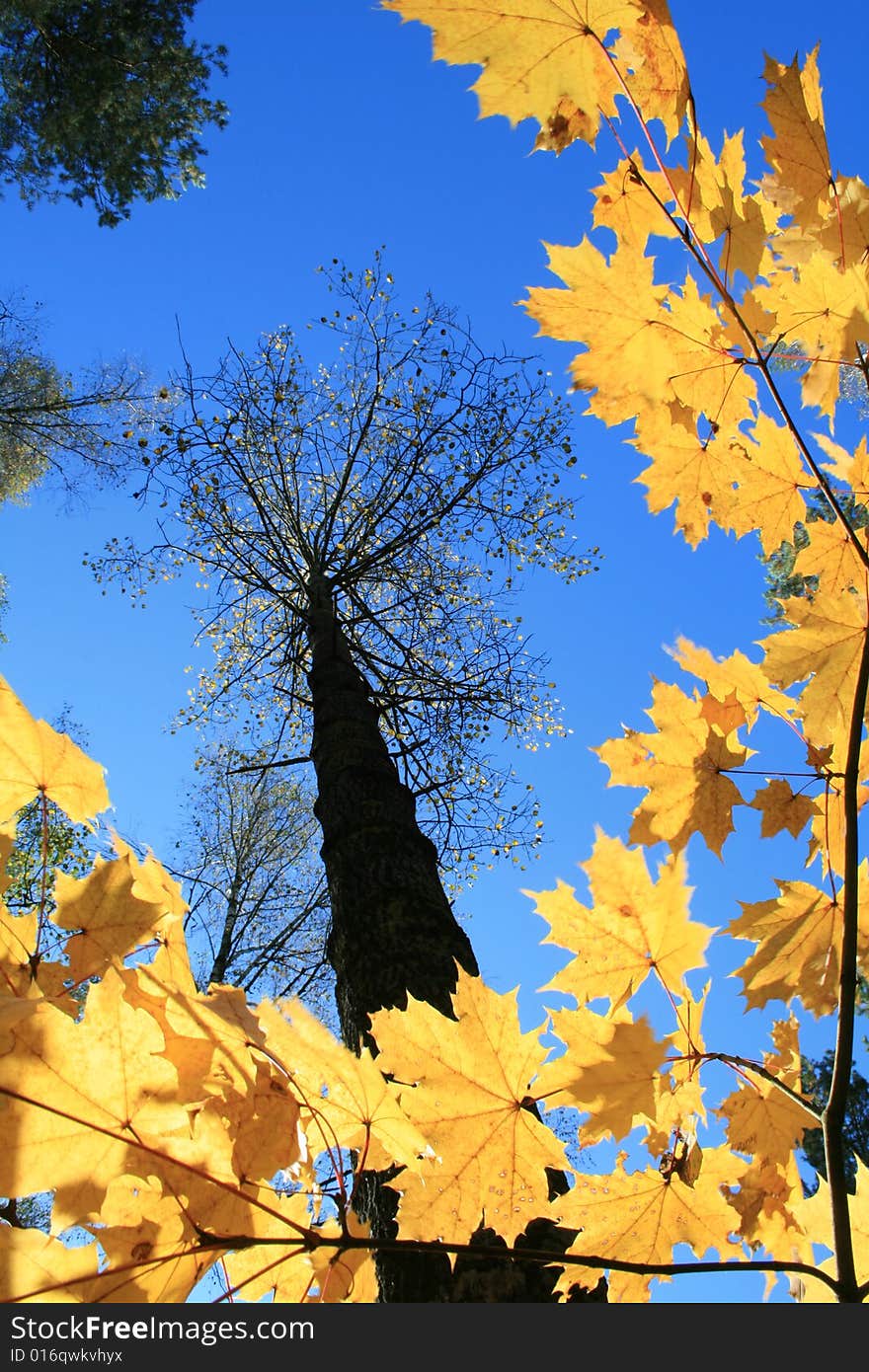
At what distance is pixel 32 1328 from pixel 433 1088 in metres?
0.33

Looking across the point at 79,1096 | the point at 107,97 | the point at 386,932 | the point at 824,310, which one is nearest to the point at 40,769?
the point at 79,1096

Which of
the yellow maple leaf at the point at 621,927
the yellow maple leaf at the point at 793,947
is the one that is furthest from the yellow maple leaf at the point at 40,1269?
the yellow maple leaf at the point at 793,947

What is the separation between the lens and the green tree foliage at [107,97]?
293 inches

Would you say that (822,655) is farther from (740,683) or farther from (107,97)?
(107,97)

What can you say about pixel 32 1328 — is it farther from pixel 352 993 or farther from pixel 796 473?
pixel 352 993

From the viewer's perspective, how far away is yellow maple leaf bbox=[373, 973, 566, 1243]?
727 mm

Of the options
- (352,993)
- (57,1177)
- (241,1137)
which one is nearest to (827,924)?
(241,1137)

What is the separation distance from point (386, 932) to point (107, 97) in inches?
339

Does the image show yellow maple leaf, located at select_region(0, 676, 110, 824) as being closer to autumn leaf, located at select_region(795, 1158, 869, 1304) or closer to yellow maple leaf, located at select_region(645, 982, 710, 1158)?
yellow maple leaf, located at select_region(645, 982, 710, 1158)

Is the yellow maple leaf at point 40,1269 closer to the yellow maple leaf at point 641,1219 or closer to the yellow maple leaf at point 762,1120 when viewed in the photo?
the yellow maple leaf at point 641,1219

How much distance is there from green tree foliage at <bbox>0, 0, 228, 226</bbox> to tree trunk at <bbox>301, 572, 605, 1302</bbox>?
23.9ft

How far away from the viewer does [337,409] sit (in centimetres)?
592

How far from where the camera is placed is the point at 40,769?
0.84m

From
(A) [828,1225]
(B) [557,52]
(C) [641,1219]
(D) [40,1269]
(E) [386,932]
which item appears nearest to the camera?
(D) [40,1269]
